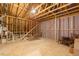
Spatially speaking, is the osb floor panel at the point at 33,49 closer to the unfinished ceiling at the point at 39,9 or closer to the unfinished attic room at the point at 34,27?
the unfinished attic room at the point at 34,27

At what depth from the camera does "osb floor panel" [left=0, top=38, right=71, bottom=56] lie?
2.53 meters

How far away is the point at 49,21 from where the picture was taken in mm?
3031

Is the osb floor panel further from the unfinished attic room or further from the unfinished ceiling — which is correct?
the unfinished ceiling

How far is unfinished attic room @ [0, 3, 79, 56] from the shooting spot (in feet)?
8.39

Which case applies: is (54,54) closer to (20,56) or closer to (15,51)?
(20,56)

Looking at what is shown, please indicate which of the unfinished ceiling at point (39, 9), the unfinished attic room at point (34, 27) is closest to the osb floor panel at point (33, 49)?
the unfinished attic room at point (34, 27)

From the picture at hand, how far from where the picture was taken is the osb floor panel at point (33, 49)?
2.53 metres

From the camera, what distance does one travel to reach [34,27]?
9.28 feet

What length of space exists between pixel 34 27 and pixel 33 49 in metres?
0.67

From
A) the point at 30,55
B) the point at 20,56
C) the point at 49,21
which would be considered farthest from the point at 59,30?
the point at 20,56

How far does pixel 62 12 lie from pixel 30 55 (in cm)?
159

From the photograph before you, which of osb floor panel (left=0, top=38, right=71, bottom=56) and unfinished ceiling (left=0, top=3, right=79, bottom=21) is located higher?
unfinished ceiling (left=0, top=3, right=79, bottom=21)

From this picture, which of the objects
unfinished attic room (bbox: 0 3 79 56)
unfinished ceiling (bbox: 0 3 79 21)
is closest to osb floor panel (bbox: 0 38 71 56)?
unfinished attic room (bbox: 0 3 79 56)

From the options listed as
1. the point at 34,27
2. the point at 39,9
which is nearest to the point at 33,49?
the point at 34,27
